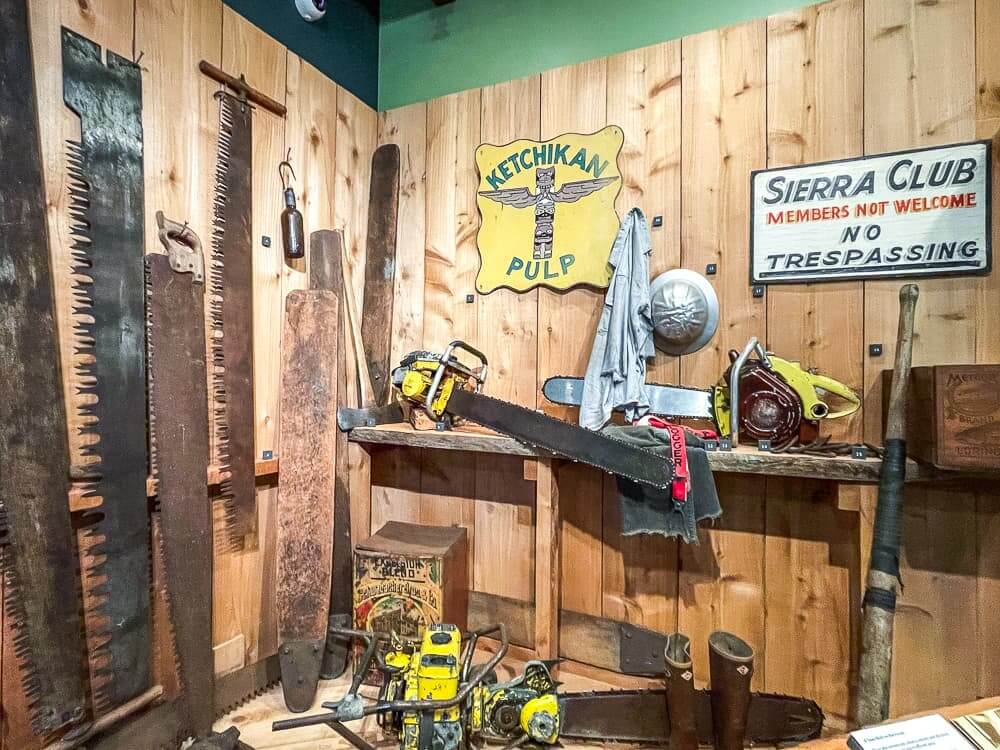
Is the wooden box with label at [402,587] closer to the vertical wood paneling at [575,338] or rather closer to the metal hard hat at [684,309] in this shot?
the vertical wood paneling at [575,338]

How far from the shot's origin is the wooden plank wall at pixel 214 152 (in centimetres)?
124

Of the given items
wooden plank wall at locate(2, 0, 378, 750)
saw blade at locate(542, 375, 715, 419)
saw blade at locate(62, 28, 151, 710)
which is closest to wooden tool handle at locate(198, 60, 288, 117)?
wooden plank wall at locate(2, 0, 378, 750)

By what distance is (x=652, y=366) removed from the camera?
1831 mm

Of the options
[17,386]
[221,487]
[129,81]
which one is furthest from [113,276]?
[221,487]

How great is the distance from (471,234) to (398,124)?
68 cm

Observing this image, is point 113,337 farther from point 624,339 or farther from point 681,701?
point 681,701

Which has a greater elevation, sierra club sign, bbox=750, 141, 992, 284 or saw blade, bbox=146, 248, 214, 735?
sierra club sign, bbox=750, 141, 992, 284

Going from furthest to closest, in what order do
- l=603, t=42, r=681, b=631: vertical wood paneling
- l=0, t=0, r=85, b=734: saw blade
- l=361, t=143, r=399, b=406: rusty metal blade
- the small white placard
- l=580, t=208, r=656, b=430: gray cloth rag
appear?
l=361, t=143, r=399, b=406: rusty metal blade, l=603, t=42, r=681, b=631: vertical wood paneling, l=580, t=208, r=656, b=430: gray cloth rag, l=0, t=0, r=85, b=734: saw blade, the small white placard

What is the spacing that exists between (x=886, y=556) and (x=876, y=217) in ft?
3.36

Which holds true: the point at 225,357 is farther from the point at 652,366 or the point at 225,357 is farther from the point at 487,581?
the point at 652,366

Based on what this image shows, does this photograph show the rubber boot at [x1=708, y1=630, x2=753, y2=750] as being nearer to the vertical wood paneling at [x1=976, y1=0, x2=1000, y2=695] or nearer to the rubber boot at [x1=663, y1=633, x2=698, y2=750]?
the rubber boot at [x1=663, y1=633, x2=698, y2=750]

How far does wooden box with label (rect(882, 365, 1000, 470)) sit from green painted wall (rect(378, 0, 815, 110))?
1327 mm

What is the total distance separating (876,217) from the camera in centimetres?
153

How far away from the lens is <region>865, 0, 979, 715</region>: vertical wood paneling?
146 cm
